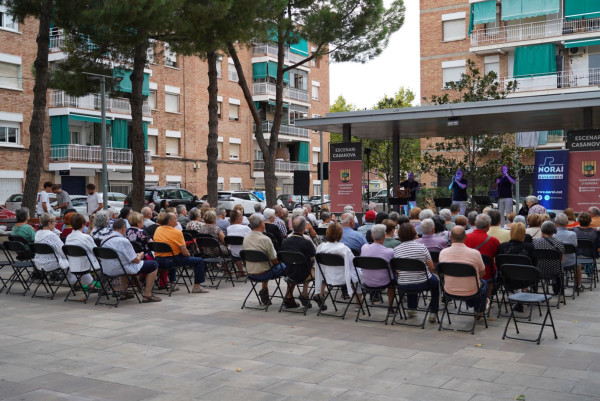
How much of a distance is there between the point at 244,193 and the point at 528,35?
18511 millimetres

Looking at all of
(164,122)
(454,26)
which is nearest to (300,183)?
(164,122)

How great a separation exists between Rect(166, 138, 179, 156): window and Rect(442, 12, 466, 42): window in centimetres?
1813

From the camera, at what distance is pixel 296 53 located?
47938 mm

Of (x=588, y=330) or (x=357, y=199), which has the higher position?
(x=357, y=199)

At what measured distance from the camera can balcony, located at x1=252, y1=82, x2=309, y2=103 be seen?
46219mm

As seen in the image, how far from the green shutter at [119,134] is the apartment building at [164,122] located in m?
0.06

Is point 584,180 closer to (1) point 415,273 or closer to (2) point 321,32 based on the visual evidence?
(1) point 415,273

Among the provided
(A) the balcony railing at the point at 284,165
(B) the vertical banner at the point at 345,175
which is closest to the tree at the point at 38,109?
(B) the vertical banner at the point at 345,175

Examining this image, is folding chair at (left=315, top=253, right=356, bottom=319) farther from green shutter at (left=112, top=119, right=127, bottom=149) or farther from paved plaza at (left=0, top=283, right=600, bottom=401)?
green shutter at (left=112, top=119, right=127, bottom=149)

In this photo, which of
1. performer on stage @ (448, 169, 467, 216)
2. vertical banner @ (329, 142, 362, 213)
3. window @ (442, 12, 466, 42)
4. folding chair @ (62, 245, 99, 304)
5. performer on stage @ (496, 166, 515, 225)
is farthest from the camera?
window @ (442, 12, 466, 42)

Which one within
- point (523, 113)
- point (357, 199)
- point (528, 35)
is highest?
point (528, 35)

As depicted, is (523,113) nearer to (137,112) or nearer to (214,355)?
(137,112)

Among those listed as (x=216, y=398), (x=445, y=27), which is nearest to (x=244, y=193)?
(x=445, y=27)

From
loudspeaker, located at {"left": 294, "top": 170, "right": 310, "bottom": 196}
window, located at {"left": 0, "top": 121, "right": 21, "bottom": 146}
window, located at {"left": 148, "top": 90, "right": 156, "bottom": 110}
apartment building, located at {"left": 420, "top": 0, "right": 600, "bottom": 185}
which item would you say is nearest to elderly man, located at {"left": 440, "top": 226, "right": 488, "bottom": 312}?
loudspeaker, located at {"left": 294, "top": 170, "right": 310, "bottom": 196}
